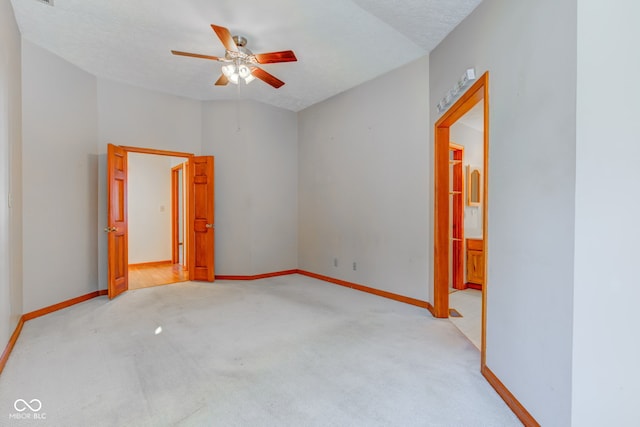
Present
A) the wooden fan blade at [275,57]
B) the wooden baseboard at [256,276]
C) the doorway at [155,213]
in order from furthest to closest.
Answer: the doorway at [155,213], the wooden baseboard at [256,276], the wooden fan blade at [275,57]

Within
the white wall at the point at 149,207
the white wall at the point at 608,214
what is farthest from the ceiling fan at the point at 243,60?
the white wall at the point at 149,207

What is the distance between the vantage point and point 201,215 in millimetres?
5070

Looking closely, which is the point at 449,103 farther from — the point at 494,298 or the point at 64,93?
the point at 64,93

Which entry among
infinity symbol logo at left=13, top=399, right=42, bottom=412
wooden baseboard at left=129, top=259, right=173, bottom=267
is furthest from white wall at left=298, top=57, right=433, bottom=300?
infinity symbol logo at left=13, top=399, right=42, bottom=412

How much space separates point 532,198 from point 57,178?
4.67m

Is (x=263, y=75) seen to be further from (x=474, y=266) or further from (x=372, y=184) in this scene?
(x=474, y=266)

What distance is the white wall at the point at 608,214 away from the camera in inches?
51.3

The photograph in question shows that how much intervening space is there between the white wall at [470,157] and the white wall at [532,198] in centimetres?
273

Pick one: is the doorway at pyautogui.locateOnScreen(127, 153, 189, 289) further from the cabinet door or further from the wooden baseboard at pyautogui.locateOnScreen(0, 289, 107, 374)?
the cabinet door

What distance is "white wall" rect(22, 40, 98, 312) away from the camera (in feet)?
10.9

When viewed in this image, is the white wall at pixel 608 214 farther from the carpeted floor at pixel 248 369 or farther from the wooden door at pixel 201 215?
the wooden door at pixel 201 215

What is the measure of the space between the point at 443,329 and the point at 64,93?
Result: 16.5 ft

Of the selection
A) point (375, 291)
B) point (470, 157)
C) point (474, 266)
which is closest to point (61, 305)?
point (375, 291)

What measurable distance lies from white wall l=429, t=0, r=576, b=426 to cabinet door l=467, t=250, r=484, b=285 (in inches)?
114
